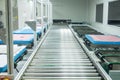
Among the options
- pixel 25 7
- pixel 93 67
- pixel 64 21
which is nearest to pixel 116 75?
pixel 93 67

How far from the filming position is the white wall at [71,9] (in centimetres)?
1673

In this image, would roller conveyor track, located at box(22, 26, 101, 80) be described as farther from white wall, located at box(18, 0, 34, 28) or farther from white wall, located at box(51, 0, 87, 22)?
white wall, located at box(51, 0, 87, 22)

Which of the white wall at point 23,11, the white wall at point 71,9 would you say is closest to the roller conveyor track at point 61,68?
the white wall at point 23,11

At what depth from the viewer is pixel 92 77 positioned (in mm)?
3029

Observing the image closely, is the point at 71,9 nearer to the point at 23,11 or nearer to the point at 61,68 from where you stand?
the point at 23,11

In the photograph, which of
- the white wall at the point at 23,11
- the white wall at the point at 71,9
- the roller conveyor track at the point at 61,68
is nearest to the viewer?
the roller conveyor track at the point at 61,68

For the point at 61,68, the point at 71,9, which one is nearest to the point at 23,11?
the point at 71,9

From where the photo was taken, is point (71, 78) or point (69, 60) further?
point (69, 60)

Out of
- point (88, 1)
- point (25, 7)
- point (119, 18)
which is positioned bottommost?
point (119, 18)

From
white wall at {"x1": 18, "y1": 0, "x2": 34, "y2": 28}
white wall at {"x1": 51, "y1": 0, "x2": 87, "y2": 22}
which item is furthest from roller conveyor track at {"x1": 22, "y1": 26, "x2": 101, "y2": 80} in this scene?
white wall at {"x1": 51, "y1": 0, "x2": 87, "y2": 22}

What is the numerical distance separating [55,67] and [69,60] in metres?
0.61

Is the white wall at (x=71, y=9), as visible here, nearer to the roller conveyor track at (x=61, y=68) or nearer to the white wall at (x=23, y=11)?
A: the white wall at (x=23, y=11)

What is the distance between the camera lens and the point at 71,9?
16781mm

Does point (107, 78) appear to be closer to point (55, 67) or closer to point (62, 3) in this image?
point (55, 67)
